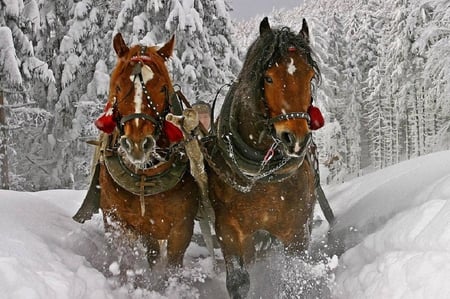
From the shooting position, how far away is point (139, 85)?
374 cm

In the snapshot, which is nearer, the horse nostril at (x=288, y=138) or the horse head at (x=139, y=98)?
the horse nostril at (x=288, y=138)

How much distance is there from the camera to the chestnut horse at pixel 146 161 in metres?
3.69

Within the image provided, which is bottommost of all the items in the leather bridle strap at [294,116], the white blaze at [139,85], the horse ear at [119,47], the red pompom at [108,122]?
the leather bridle strap at [294,116]

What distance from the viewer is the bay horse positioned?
11.5ft


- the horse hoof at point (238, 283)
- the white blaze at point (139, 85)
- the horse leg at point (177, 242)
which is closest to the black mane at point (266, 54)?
the white blaze at point (139, 85)

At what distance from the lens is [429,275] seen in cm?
291

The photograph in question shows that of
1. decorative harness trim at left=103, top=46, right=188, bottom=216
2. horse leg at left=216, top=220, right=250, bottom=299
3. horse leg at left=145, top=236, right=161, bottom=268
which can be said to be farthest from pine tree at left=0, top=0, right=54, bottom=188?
horse leg at left=216, top=220, right=250, bottom=299

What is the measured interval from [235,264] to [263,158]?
957 millimetres

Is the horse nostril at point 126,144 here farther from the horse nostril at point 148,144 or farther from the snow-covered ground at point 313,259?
the snow-covered ground at point 313,259

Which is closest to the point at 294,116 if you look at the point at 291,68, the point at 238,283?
the point at 291,68

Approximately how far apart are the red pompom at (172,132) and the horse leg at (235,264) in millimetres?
844

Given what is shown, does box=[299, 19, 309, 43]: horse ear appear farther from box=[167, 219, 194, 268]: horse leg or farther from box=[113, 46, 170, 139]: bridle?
box=[167, 219, 194, 268]: horse leg

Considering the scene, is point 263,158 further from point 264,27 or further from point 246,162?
point 264,27

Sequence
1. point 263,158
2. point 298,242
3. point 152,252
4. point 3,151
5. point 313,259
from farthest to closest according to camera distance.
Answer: point 3,151 < point 313,259 < point 152,252 < point 298,242 < point 263,158
